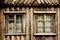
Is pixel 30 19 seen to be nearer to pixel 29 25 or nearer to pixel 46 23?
pixel 29 25

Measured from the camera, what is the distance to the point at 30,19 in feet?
35.1

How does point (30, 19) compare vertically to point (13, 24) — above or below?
above

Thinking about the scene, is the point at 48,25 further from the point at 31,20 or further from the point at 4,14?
the point at 4,14

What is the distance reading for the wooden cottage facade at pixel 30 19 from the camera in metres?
10.7

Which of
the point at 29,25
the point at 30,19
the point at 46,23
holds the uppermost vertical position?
the point at 30,19

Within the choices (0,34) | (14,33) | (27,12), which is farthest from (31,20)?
(0,34)

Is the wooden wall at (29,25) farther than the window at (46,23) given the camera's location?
No

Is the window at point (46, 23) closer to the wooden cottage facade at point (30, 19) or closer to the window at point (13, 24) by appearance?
the wooden cottage facade at point (30, 19)

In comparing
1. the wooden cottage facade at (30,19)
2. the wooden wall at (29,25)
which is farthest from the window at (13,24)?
the wooden wall at (29,25)

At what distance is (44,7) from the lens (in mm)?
10758

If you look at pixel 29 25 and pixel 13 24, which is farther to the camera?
pixel 13 24

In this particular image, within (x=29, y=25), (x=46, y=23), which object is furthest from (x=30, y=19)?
(x=46, y=23)

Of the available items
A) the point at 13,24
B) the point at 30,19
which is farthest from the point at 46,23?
the point at 13,24

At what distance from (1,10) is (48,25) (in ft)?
9.54
